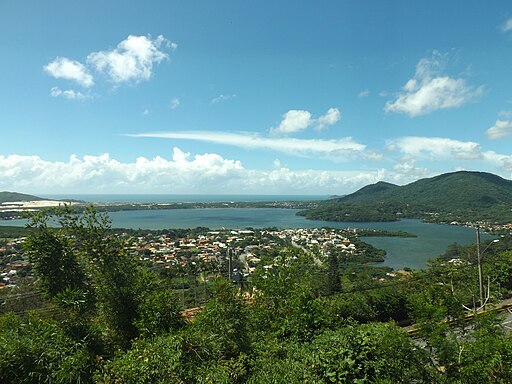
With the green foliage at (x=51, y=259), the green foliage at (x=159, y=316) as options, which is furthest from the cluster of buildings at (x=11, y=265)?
the green foliage at (x=159, y=316)

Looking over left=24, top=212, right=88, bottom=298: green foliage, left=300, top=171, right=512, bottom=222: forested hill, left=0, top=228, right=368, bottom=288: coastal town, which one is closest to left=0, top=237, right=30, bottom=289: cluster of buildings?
left=0, top=228, right=368, bottom=288: coastal town

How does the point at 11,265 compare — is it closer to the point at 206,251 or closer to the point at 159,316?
the point at 206,251

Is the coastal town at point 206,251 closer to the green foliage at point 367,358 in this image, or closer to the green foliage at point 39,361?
the green foliage at point 39,361

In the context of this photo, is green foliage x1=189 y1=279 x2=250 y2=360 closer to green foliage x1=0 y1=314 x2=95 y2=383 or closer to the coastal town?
green foliage x1=0 y1=314 x2=95 y2=383

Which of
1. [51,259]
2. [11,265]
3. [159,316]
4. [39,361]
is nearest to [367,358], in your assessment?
[159,316]

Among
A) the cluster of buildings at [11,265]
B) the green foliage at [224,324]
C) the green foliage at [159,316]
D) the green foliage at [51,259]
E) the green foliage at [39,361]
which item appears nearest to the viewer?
the green foliage at [39,361]

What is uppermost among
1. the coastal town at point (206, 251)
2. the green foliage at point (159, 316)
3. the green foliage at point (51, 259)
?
the green foliage at point (51, 259)

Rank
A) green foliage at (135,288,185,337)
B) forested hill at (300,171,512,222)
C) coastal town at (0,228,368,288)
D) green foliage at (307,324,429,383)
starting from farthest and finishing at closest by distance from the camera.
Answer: forested hill at (300,171,512,222)
coastal town at (0,228,368,288)
green foliage at (135,288,185,337)
green foliage at (307,324,429,383)

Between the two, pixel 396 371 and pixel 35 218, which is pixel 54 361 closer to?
pixel 35 218

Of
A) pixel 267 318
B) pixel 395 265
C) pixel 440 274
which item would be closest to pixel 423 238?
pixel 395 265
